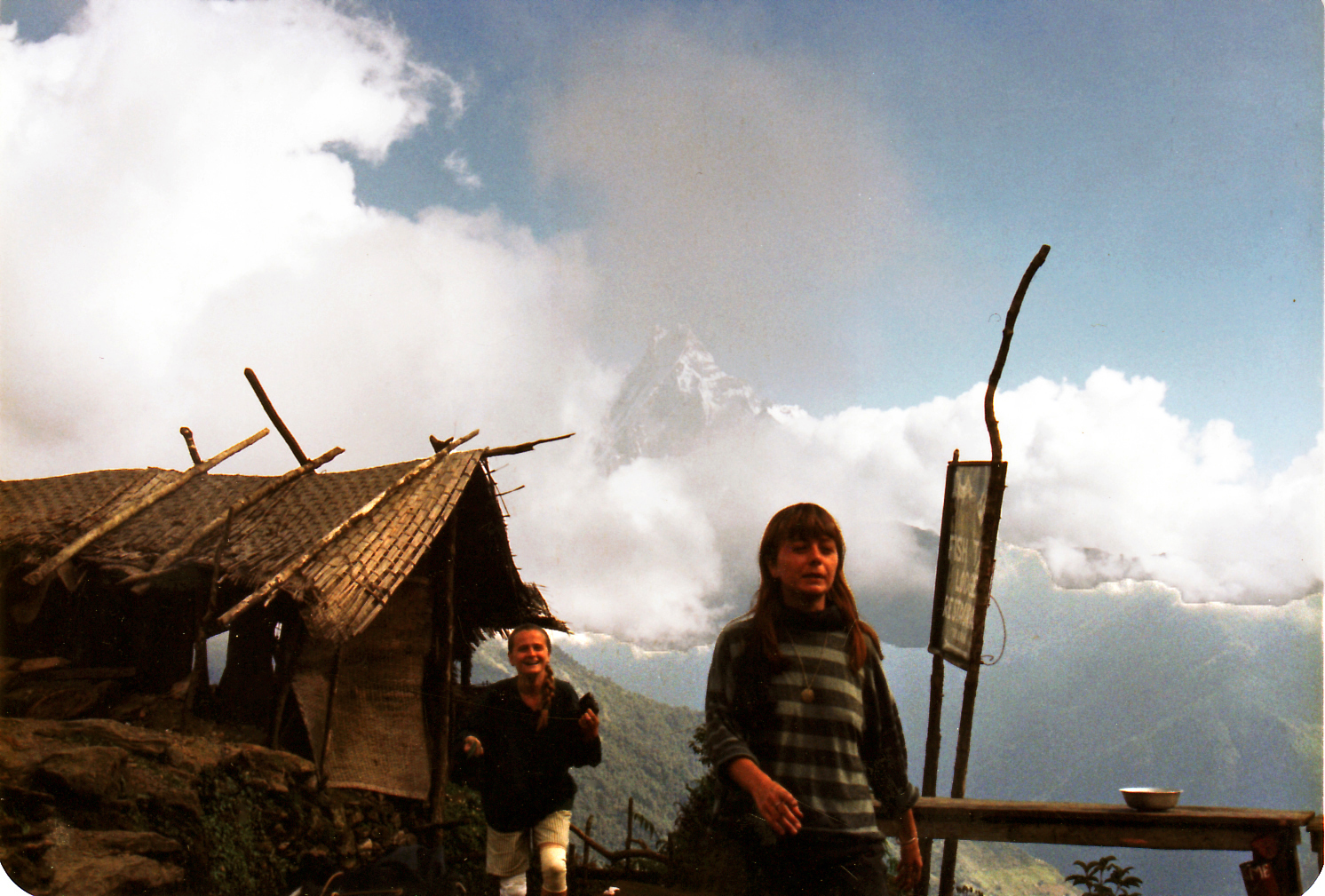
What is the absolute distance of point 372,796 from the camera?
22.4 ft

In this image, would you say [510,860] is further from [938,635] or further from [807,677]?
[938,635]

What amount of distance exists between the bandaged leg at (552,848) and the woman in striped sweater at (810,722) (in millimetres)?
1716

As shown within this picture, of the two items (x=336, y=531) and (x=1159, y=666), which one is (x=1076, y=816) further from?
(x=1159, y=666)

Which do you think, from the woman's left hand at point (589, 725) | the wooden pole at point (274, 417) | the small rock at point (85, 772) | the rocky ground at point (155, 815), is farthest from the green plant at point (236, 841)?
the wooden pole at point (274, 417)

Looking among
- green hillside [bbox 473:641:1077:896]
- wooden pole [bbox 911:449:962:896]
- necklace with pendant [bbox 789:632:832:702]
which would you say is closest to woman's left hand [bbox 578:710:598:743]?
necklace with pendant [bbox 789:632:832:702]

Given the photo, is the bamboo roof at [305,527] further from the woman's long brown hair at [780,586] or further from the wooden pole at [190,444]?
the woman's long brown hair at [780,586]

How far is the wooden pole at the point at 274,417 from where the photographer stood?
8352 mm

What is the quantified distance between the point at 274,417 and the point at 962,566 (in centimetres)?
712

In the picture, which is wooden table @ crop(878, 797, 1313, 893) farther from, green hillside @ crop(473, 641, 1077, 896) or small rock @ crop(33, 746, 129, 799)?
green hillside @ crop(473, 641, 1077, 896)

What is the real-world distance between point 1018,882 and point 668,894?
4656 centimetres

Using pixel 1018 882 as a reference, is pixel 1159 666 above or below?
above

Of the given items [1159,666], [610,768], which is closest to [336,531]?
[610,768]

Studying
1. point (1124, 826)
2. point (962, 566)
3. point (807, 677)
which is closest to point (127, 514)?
point (962, 566)

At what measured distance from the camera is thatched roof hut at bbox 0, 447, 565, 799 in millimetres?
6434
